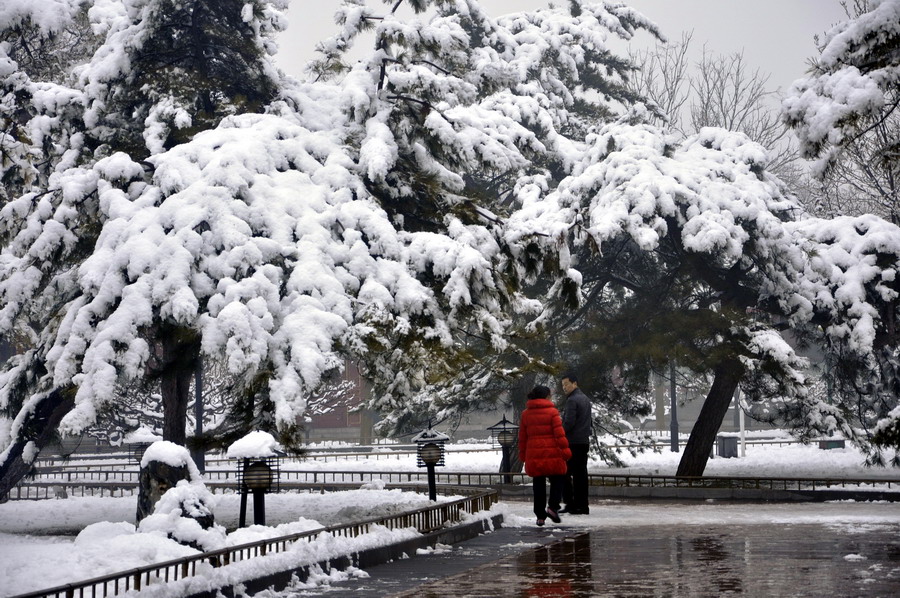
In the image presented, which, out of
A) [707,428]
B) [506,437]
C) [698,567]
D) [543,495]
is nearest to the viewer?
[698,567]

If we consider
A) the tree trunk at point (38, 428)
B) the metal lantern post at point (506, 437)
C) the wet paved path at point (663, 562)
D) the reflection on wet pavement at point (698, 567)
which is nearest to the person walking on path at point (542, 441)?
the wet paved path at point (663, 562)

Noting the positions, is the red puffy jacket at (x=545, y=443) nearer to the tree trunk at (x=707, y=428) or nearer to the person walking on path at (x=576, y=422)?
the person walking on path at (x=576, y=422)

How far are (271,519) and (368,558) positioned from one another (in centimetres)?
674

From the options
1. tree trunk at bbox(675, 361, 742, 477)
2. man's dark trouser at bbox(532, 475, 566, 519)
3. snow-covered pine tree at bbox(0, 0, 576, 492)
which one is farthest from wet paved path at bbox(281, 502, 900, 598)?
tree trunk at bbox(675, 361, 742, 477)

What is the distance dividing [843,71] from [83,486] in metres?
20.8

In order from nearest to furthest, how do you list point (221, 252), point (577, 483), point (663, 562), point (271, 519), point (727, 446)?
point (663, 562), point (221, 252), point (577, 483), point (271, 519), point (727, 446)

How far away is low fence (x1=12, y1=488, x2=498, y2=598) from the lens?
7547mm

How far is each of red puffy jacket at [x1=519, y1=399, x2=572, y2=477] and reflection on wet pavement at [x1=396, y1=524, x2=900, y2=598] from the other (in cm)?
105

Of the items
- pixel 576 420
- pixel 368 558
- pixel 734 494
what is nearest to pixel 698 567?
pixel 368 558

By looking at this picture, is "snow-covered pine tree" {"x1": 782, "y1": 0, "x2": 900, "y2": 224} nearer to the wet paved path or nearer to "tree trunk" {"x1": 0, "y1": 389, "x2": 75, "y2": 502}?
the wet paved path

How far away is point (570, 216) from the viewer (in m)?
23.3

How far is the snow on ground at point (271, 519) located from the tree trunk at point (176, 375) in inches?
64.1

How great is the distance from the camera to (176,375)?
53.9 feet

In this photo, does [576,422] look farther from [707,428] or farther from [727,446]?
[727,446]
